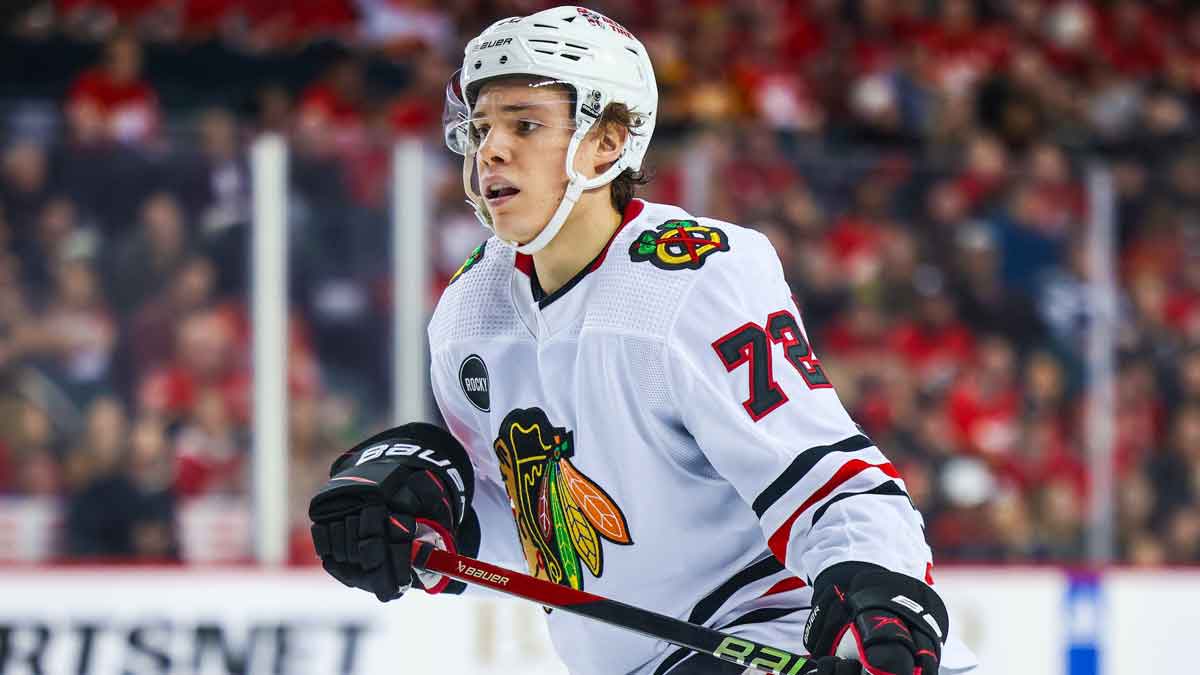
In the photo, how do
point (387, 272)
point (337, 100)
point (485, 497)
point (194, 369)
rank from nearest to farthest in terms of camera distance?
point (485, 497)
point (194, 369)
point (387, 272)
point (337, 100)

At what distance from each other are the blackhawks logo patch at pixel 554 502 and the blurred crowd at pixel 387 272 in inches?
101

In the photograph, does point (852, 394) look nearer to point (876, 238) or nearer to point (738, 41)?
point (876, 238)

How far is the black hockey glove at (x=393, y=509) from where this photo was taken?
8.29 feet

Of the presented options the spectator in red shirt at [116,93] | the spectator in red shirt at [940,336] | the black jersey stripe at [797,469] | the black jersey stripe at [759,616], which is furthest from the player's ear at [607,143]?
the spectator in red shirt at [116,93]

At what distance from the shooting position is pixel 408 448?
2732mm

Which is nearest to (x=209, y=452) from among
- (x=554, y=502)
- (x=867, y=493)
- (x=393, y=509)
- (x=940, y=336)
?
(x=940, y=336)

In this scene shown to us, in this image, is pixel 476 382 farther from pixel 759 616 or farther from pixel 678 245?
pixel 759 616

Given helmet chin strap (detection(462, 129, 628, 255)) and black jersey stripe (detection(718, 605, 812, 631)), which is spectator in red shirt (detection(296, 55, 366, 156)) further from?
black jersey stripe (detection(718, 605, 812, 631))

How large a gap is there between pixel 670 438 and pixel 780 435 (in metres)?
0.18

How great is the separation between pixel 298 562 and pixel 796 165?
198 centimetres

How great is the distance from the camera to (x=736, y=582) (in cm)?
251

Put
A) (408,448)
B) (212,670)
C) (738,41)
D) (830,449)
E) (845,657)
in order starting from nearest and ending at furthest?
(845,657) < (830,449) < (408,448) < (212,670) < (738,41)

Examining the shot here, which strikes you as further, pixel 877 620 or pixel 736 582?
pixel 736 582

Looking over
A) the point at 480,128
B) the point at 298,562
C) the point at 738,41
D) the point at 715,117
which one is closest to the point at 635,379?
the point at 480,128
